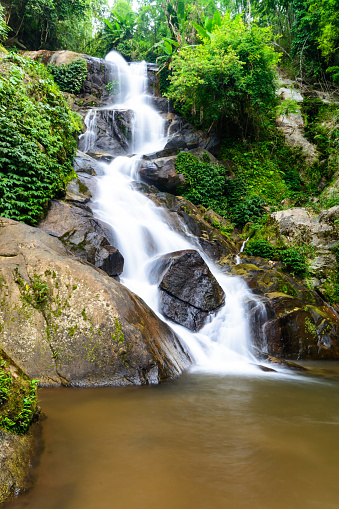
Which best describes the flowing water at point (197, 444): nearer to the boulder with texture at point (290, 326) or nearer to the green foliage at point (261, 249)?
the boulder with texture at point (290, 326)

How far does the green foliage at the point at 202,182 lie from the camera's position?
12.9m

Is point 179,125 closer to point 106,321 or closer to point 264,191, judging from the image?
point 264,191

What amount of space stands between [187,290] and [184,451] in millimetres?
4436

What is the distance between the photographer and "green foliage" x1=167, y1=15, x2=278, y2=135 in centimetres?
1354

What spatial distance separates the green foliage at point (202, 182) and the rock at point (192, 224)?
4.21 feet

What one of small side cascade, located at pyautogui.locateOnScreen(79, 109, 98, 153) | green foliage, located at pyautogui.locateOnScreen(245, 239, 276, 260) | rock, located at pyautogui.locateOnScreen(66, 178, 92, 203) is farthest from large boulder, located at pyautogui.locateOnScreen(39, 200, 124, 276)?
small side cascade, located at pyautogui.locateOnScreen(79, 109, 98, 153)

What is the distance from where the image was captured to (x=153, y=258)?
821cm

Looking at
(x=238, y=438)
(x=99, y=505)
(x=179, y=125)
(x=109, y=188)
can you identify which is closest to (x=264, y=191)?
(x=179, y=125)

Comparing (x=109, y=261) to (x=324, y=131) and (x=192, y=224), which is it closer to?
(x=192, y=224)

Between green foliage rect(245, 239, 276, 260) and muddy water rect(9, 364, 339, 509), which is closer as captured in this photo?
muddy water rect(9, 364, 339, 509)

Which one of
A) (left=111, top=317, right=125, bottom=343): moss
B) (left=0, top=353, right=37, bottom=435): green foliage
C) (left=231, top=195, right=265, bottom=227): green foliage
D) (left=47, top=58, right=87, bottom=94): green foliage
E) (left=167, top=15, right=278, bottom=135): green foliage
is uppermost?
(left=47, top=58, right=87, bottom=94): green foliage

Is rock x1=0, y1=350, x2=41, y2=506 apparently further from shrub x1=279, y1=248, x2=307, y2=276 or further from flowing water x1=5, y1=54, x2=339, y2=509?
shrub x1=279, y1=248, x2=307, y2=276

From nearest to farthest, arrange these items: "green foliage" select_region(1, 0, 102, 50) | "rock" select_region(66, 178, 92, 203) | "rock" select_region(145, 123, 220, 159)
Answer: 1. "rock" select_region(66, 178, 92, 203)
2. "rock" select_region(145, 123, 220, 159)
3. "green foliage" select_region(1, 0, 102, 50)

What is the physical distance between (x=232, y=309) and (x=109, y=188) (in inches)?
225
